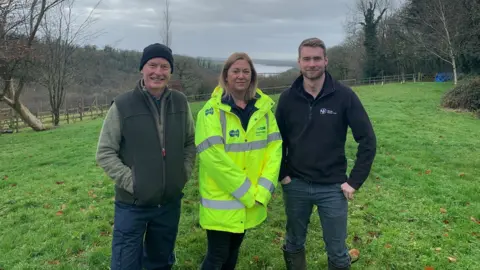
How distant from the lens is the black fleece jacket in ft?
10.8

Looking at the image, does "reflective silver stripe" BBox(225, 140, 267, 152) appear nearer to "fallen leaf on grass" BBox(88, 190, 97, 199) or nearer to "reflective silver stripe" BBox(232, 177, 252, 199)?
"reflective silver stripe" BBox(232, 177, 252, 199)

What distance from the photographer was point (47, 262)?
451 cm

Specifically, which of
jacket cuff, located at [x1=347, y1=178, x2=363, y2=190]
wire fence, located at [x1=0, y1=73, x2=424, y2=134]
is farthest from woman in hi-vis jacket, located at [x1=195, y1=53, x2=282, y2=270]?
wire fence, located at [x1=0, y1=73, x2=424, y2=134]

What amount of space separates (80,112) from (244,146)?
3058cm

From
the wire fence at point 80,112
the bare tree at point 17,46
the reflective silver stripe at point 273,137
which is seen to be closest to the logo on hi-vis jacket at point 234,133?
the reflective silver stripe at point 273,137

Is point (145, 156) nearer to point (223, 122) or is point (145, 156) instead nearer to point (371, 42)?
point (223, 122)

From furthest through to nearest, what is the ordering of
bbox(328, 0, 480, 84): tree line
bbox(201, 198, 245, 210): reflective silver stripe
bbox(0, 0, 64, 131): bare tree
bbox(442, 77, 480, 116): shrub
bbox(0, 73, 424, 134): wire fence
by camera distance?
bbox(328, 0, 480, 84): tree line, bbox(0, 73, 424, 134): wire fence, bbox(442, 77, 480, 116): shrub, bbox(0, 0, 64, 131): bare tree, bbox(201, 198, 245, 210): reflective silver stripe


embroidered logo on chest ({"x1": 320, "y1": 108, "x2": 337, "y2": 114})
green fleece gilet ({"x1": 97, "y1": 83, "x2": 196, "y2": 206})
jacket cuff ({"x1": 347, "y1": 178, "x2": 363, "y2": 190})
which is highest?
embroidered logo on chest ({"x1": 320, "y1": 108, "x2": 337, "y2": 114})

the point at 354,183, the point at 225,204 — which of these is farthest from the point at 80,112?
the point at 354,183

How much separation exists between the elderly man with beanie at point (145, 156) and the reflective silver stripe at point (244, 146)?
47 cm

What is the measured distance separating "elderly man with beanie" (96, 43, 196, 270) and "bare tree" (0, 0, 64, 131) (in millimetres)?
15708

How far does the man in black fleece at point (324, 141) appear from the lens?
328cm

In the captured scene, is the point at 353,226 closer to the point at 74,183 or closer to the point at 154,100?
the point at 154,100

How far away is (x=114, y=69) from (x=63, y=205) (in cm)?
6884
